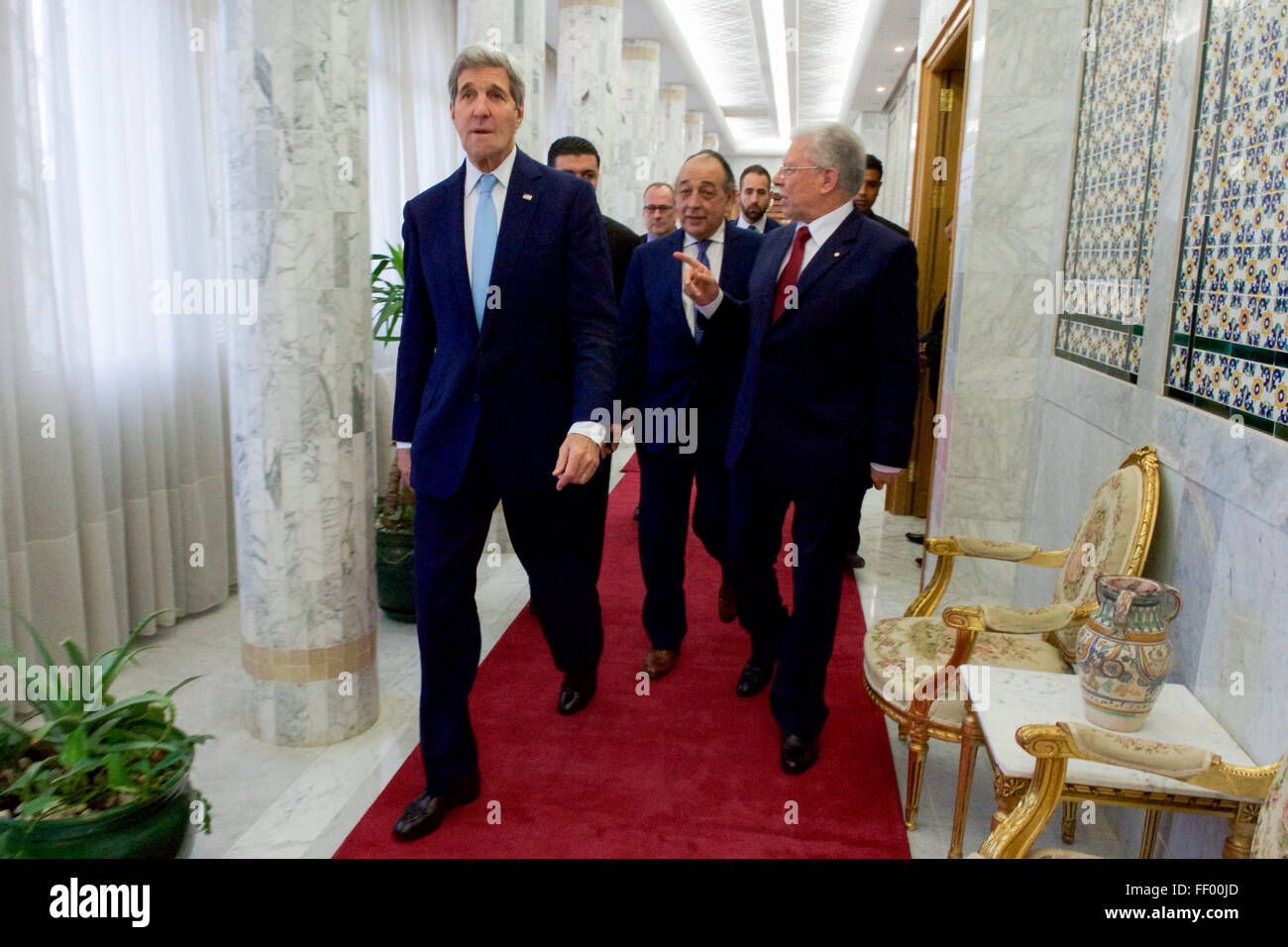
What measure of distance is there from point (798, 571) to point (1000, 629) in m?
0.70

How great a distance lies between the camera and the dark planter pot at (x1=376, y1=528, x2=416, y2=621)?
4199 mm

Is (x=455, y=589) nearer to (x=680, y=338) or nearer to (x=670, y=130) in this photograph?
(x=680, y=338)

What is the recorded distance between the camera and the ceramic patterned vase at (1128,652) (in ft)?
6.23

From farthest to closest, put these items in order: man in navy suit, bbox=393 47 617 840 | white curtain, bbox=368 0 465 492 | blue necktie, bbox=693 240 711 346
→ 1. white curtain, bbox=368 0 465 492
2. blue necktie, bbox=693 240 711 346
3. man in navy suit, bbox=393 47 617 840

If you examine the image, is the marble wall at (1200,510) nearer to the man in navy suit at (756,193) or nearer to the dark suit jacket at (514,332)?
the dark suit jacket at (514,332)

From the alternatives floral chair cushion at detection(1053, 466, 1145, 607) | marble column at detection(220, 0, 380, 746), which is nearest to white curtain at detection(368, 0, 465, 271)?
marble column at detection(220, 0, 380, 746)

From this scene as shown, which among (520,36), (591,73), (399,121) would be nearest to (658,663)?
(520,36)

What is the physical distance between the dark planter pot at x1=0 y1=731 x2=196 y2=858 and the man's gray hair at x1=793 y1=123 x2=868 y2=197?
7.35 ft

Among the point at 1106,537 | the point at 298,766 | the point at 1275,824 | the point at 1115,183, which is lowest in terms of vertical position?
the point at 298,766

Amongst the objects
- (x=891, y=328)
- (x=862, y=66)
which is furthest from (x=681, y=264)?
(x=862, y=66)

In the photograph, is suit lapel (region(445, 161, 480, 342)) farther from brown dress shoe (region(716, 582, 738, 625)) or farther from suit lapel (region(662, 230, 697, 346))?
brown dress shoe (region(716, 582, 738, 625))

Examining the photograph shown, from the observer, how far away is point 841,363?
285 centimetres

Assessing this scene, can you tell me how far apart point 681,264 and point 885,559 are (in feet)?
8.20

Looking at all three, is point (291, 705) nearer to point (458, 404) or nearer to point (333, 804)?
point (333, 804)
